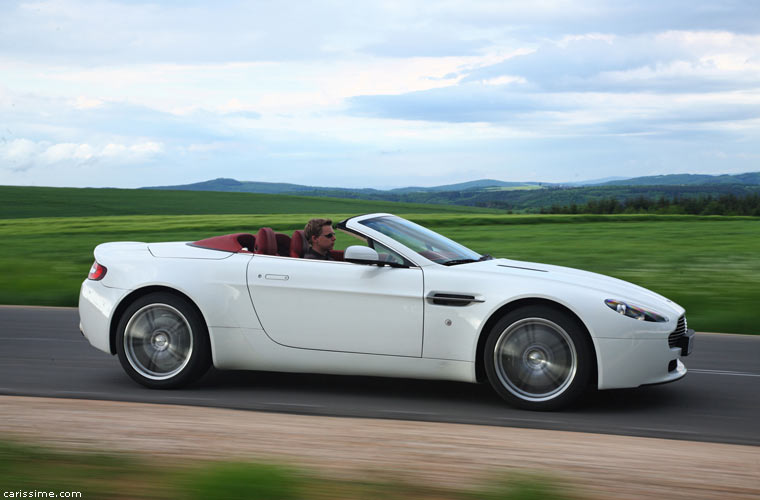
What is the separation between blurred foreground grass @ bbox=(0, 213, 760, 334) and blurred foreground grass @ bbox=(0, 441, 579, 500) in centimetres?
719

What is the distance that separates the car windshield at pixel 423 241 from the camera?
20.1ft

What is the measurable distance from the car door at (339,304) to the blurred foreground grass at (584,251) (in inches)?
218

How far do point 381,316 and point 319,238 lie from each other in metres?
0.91

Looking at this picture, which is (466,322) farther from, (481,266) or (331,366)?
(331,366)

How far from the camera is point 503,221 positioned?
41.5m

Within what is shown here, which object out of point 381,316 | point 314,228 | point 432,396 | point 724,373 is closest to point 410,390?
point 432,396

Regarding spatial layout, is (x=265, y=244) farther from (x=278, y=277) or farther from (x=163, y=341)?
(x=163, y=341)

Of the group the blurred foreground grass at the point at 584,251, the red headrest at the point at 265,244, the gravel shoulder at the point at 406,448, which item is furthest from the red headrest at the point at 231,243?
the blurred foreground grass at the point at 584,251

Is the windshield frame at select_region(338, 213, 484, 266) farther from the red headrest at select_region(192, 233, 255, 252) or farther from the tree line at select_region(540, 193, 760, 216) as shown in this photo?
the tree line at select_region(540, 193, 760, 216)

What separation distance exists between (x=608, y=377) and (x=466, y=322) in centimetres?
100

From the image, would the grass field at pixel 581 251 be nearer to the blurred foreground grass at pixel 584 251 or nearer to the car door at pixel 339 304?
the blurred foreground grass at pixel 584 251

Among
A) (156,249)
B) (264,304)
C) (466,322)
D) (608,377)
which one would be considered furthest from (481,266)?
(156,249)

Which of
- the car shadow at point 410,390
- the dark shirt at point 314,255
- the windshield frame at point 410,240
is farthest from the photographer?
the dark shirt at point 314,255

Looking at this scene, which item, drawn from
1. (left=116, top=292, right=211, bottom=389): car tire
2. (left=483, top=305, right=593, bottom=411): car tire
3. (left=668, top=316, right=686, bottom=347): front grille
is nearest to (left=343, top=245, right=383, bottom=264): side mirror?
(left=483, top=305, right=593, bottom=411): car tire
